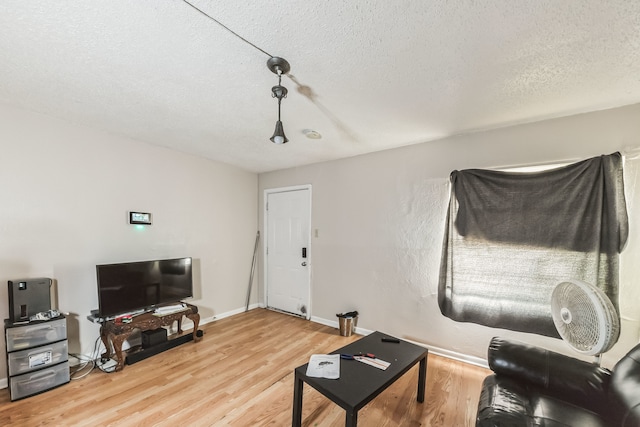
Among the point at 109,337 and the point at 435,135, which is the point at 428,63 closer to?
the point at 435,135

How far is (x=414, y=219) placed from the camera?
117 inches

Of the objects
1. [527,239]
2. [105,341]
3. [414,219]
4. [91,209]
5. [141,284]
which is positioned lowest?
[105,341]

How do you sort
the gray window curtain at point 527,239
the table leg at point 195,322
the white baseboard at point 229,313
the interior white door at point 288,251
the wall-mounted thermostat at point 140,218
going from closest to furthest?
1. the gray window curtain at point 527,239
2. the wall-mounted thermostat at point 140,218
3. the table leg at point 195,322
4. the white baseboard at point 229,313
5. the interior white door at point 288,251

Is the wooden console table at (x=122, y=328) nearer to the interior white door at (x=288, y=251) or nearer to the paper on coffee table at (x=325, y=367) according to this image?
the interior white door at (x=288, y=251)

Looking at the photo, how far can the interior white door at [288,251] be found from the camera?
12.8ft

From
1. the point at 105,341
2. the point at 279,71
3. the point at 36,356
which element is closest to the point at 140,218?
the point at 105,341

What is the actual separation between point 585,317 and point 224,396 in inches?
96.7

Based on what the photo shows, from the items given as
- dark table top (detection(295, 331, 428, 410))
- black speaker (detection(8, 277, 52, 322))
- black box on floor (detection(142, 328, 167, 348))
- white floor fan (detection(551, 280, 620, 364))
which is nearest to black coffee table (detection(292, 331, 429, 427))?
dark table top (detection(295, 331, 428, 410))

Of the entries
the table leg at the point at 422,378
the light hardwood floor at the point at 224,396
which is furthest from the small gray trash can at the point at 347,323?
the table leg at the point at 422,378

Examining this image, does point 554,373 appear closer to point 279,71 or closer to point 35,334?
point 279,71

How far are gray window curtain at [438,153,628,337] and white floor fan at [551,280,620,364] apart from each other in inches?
27.2

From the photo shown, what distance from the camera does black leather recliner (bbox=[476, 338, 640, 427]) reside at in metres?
1.28

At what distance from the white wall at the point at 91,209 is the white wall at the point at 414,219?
1395 mm

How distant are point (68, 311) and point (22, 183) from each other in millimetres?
1223
